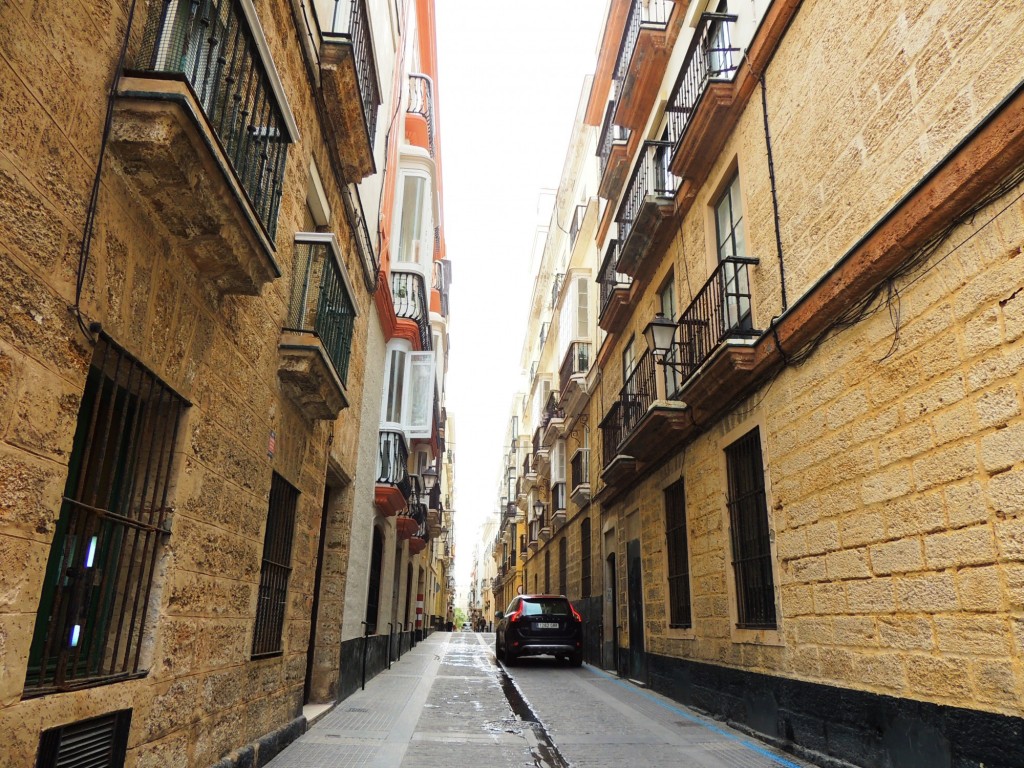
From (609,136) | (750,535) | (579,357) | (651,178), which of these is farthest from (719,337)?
(579,357)

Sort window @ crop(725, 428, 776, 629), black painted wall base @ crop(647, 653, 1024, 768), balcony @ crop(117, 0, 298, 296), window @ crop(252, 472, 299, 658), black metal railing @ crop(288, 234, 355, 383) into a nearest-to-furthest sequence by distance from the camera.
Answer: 1. balcony @ crop(117, 0, 298, 296)
2. black painted wall base @ crop(647, 653, 1024, 768)
3. window @ crop(252, 472, 299, 658)
4. black metal railing @ crop(288, 234, 355, 383)
5. window @ crop(725, 428, 776, 629)

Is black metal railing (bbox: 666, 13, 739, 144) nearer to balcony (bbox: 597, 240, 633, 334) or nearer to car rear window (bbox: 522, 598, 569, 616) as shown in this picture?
balcony (bbox: 597, 240, 633, 334)

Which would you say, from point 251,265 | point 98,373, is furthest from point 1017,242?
point 98,373

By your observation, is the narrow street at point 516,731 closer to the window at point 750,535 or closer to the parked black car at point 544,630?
the window at point 750,535

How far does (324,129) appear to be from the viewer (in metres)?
6.73

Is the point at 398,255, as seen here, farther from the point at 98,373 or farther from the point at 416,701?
the point at 98,373

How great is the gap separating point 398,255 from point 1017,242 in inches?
394

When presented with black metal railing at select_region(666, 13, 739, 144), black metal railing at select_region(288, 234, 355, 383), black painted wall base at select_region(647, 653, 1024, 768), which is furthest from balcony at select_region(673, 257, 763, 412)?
black metal railing at select_region(288, 234, 355, 383)

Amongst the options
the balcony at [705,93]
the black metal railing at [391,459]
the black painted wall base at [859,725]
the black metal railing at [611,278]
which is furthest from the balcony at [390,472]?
the balcony at [705,93]

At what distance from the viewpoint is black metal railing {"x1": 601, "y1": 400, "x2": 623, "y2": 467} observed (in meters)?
12.6

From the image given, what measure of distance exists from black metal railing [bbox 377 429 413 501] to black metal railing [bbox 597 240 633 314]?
15.2ft

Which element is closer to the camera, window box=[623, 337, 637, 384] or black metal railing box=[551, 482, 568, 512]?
window box=[623, 337, 637, 384]

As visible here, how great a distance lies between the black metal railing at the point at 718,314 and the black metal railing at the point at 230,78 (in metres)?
4.69

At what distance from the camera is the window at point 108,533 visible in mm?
2986
